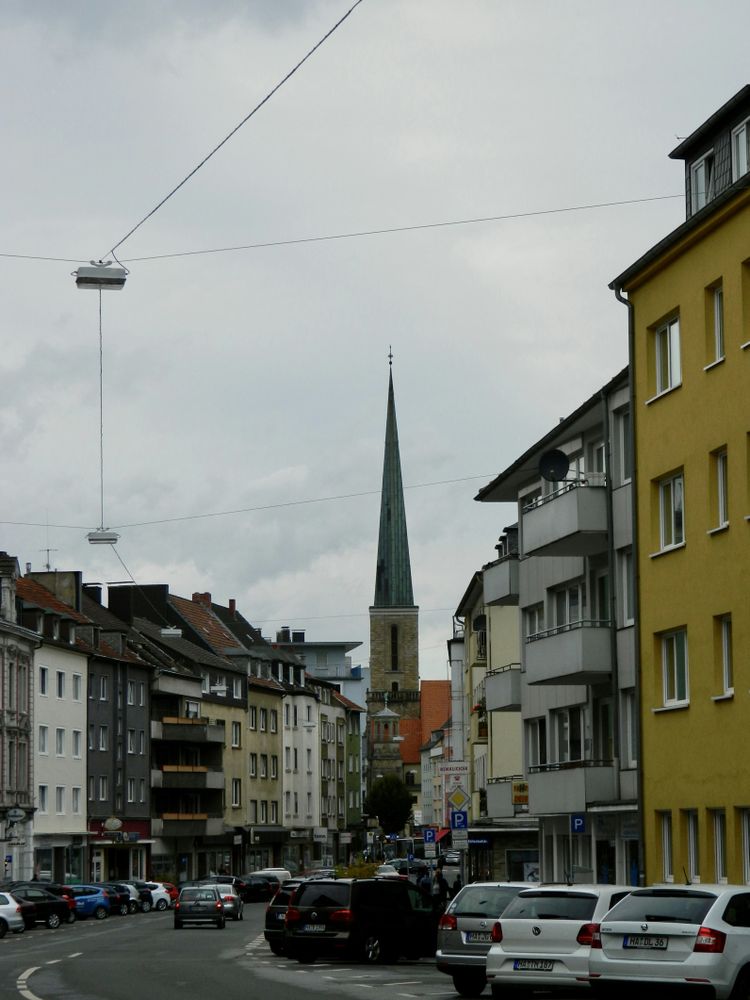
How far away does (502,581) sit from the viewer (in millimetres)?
43875

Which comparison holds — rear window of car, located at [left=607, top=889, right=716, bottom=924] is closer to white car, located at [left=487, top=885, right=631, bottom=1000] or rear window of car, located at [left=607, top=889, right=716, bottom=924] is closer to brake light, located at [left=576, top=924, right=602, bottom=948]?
brake light, located at [left=576, top=924, right=602, bottom=948]

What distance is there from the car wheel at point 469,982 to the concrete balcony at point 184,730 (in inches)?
2721

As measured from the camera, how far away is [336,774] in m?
130

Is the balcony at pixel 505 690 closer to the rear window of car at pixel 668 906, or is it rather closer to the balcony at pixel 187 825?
the rear window of car at pixel 668 906

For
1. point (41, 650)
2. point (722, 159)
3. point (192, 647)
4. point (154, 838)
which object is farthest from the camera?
point (192, 647)

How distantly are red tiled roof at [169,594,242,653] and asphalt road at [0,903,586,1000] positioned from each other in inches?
2448

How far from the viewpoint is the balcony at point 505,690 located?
43.2 meters

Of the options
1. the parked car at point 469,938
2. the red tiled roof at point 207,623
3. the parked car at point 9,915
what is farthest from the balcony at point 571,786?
the red tiled roof at point 207,623

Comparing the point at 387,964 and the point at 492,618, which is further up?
the point at 492,618

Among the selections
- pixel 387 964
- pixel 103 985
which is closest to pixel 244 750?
pixel 387 964

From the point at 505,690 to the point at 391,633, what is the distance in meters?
139

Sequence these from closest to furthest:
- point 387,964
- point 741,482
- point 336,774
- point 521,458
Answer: point 741,482, point 387,964, point 521,458, point 336,774

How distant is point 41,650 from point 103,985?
54.4m

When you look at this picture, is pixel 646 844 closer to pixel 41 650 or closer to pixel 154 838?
pixel 41 650
